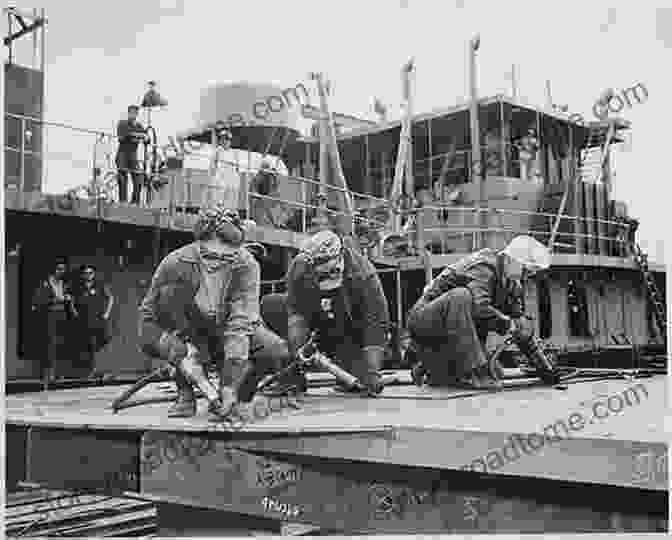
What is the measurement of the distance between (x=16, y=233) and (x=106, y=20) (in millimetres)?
3386

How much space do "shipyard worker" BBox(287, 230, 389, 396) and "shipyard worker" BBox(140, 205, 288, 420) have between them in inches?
27.4

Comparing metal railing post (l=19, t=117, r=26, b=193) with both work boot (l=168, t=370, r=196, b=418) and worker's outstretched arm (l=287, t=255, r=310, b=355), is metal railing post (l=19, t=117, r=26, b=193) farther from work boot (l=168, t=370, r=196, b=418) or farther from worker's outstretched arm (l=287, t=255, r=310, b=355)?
work boot (l=168, t=370, r=196, b=418)

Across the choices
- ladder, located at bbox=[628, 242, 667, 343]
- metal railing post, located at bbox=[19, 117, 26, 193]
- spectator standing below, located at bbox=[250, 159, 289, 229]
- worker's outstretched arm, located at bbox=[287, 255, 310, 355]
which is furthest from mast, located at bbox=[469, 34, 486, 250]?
worker's outstretched arm, located at bbox=[287, 255, 310, 355]

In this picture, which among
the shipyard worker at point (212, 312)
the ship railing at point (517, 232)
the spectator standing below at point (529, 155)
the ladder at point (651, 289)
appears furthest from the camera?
the spectator standing below at point (529, 155)

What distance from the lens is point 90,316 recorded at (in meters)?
7.11

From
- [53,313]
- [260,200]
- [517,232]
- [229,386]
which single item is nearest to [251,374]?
[229,386]

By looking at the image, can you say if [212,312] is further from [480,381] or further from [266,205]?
[266,205]

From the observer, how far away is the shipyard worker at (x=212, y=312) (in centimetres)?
414

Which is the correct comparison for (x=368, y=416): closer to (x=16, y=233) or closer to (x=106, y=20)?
(x=106, y=20)

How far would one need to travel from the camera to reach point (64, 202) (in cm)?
757

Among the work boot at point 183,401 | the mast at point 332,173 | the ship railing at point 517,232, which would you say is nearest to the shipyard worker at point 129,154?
the mast at point 332,173

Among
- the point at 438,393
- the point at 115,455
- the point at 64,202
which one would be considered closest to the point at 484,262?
the point at 438,393

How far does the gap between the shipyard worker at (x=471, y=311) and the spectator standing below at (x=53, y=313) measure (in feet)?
9.62

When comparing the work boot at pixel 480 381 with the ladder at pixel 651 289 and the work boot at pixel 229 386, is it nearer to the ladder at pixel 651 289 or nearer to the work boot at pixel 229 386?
the work boot at pixel 229 386
